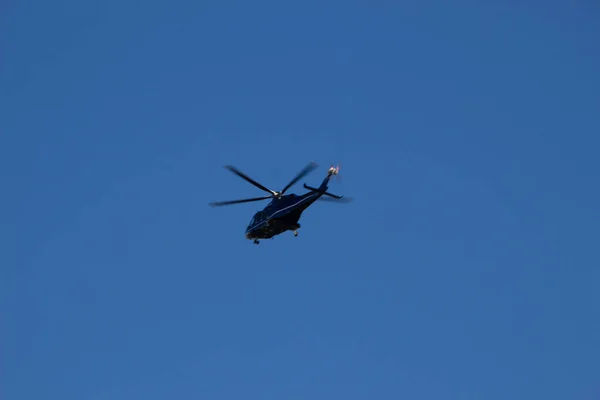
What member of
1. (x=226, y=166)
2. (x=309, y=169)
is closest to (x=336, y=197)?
(x=309, y=169)

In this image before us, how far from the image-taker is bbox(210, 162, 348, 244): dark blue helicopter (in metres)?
101

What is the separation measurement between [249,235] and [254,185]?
9.00 meters

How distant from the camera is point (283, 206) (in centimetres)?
10500

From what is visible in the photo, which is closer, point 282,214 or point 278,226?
point 282,214

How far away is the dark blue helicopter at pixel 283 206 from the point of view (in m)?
101

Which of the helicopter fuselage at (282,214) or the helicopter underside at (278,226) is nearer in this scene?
the helicopter fuselage at (282,214)

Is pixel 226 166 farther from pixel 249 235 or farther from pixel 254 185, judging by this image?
pixel 249 235

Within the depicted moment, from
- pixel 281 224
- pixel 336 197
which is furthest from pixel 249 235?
pixel 336 197

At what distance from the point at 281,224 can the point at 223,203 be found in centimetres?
642

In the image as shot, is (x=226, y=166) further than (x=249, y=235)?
No

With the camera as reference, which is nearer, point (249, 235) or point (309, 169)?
point (309, 169)

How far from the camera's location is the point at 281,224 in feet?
346

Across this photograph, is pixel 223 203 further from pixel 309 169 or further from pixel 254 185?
pixel 309 169

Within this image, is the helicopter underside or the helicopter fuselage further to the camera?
the helicopter underside
